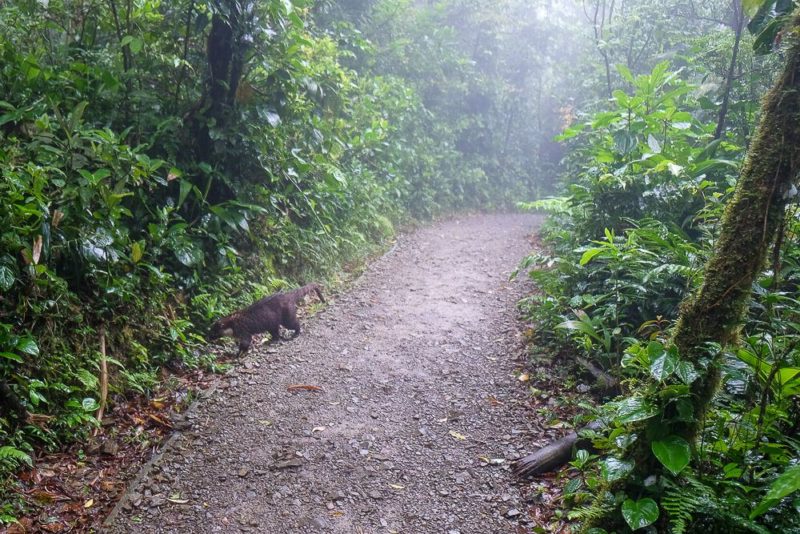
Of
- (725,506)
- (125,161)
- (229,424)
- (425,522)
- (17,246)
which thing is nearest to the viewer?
(725,506)

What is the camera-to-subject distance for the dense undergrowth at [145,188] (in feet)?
12.0

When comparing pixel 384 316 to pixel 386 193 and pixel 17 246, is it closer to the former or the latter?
pixel 17 246

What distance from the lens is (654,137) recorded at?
6637mm

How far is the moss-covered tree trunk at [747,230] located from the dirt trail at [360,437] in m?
1.61

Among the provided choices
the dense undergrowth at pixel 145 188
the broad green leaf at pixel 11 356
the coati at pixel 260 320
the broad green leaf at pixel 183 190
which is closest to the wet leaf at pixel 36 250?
the dense undergrowth at pixel 145 188

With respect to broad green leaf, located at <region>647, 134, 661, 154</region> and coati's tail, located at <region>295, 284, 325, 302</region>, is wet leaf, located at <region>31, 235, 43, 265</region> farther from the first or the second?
broad green leaf, located at <region>647, 134, 661, 154</region>

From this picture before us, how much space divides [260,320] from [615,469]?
389 cm

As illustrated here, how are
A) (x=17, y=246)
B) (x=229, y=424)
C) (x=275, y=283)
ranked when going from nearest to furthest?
1. (x=17, y=246)
2. (x=229, y=424)
3. (x=275, y=283)

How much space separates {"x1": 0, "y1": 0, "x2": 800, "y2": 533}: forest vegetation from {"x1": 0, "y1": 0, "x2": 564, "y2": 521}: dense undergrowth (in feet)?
0.08

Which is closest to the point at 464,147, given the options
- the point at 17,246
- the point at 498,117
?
the point at 498,117

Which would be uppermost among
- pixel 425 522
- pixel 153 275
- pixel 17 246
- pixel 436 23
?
pixel 436 23

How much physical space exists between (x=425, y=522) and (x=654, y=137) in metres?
5.83

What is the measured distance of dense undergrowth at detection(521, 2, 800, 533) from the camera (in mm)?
2318

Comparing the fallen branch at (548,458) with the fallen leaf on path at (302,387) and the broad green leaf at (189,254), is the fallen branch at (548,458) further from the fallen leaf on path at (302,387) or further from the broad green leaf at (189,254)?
the broad green leaf at (189,254)
